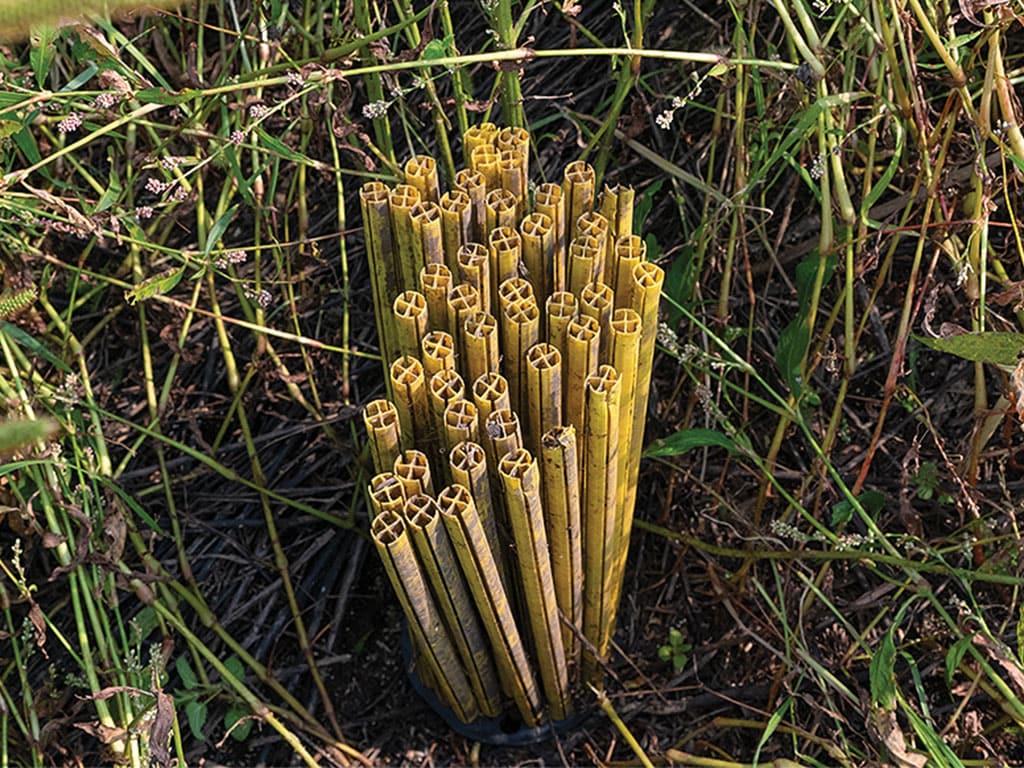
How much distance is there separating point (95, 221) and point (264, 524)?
2.25ft

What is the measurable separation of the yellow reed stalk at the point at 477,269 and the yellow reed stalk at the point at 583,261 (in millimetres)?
108

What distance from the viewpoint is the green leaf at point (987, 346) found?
3.52ft

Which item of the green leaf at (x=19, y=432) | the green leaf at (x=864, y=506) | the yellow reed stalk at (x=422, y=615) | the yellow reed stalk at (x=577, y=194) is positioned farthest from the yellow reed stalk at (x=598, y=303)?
the green leaf at (x=19, y=432)

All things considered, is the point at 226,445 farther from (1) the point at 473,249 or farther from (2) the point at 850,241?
(2) the point at 850,241

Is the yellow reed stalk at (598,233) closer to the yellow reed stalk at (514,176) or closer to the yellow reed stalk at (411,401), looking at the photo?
the yellow reed stalk at (514,176)

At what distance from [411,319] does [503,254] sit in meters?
0.14

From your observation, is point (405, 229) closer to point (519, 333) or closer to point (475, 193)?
point (475, 193)

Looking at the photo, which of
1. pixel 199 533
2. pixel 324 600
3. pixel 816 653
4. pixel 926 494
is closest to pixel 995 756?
pixel 816 653

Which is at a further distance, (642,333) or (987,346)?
(642,333)

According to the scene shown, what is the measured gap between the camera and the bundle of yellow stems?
3.79 ft

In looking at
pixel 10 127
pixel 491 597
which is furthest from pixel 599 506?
pixel 10 127

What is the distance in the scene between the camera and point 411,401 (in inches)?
47.1

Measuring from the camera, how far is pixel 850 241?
4.09 ft

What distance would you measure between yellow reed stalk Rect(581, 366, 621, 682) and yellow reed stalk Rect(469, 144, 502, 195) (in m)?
0.33
